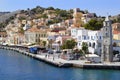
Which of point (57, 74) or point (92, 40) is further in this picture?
point (92, 40)

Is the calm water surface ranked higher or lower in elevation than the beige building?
lower

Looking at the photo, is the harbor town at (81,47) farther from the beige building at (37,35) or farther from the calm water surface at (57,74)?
the calm water surface at (57,74)

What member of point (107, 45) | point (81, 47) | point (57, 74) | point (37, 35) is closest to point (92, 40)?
point (81, 47)

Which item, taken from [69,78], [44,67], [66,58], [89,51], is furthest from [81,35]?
[69,78]

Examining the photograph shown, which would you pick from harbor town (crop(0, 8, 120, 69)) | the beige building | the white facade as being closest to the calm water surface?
harbor town (crop(0, 8, 120, 69))

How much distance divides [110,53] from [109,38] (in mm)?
1840

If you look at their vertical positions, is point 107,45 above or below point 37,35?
below

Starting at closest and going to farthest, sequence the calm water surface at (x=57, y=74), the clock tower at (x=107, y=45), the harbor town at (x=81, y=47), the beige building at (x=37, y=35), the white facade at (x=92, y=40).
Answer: the calm water surface at (x=57, y=74) → the clock tower at (x=107, y=45) → the harbor town at (x=81, y=47) → the white facade at (x=92, y=40) → the beige building at (x=37, y=35)

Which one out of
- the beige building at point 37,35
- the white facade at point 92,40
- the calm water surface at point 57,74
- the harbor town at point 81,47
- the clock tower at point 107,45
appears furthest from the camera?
the beige building at point 37,35

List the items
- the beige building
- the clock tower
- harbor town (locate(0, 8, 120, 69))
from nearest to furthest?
the clock tower, harbor town (locate(0, 8, 120, 69)), the beige building

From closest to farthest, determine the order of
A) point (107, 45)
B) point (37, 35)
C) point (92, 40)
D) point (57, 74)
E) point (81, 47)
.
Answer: point (57, 74) < point (107, 45) < point (92, 40) < point (81, 47) < point (37, 35)

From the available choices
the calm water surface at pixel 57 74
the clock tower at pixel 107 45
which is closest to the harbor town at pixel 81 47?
the clock tower at pixel 107 45

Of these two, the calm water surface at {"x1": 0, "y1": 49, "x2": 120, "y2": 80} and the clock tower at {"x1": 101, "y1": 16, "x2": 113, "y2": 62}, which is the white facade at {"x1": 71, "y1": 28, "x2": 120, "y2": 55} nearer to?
the clock tower at {"x1": 101, "y1": 16, "x2": 113, "y2": 62}

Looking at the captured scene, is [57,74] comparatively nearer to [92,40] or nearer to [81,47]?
[92,40]
